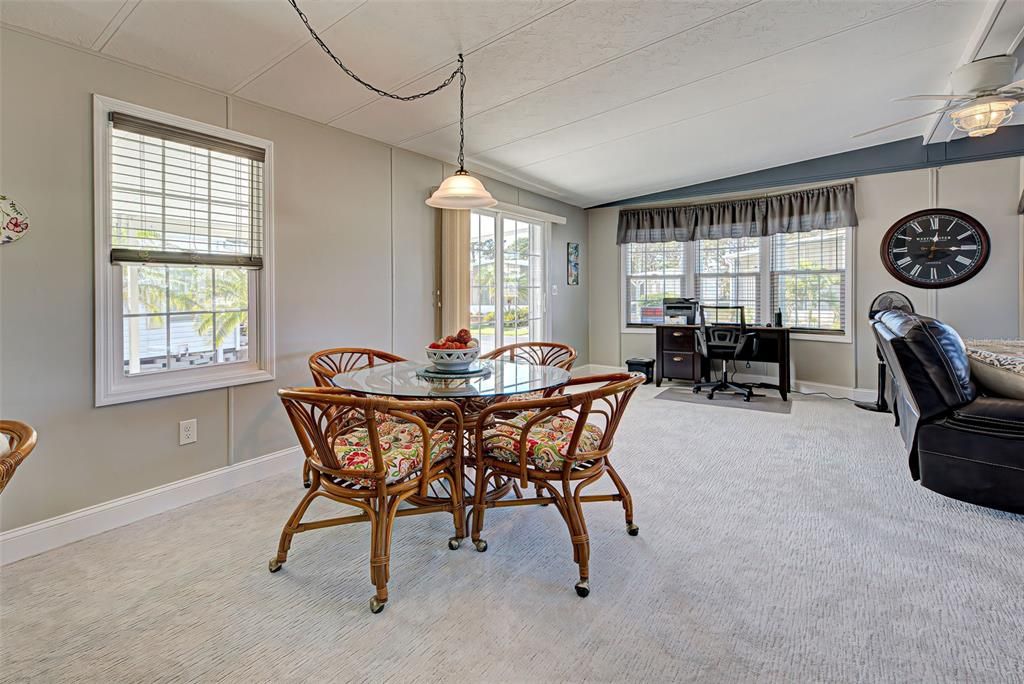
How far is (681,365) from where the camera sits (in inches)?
232

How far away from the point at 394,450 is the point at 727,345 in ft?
14.2

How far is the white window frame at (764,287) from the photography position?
16.8 ft

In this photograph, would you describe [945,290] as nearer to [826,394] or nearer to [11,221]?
[826,394]

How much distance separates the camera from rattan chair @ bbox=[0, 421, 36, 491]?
103cm

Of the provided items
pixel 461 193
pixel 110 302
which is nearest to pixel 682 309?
pixel 461 193

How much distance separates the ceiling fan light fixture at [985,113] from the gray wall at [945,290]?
2.11 meters

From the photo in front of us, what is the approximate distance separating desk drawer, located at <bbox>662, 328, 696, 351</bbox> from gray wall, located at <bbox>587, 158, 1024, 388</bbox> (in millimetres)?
878

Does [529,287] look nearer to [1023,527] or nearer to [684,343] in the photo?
[684,343]

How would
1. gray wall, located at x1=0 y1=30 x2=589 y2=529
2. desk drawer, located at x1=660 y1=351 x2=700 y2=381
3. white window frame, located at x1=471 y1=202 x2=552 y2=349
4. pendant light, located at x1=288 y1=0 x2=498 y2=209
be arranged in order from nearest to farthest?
gray wall, located at x1=0 y1=30 x2=589 y2=529
pendant light, located at x1=288 y1=0 x2=498 y2=209
white window frame, located at x1=471 y1=202 x2=552 y2=349
desk drawer, located at x1=660 y1=351 x2=700 y2=381

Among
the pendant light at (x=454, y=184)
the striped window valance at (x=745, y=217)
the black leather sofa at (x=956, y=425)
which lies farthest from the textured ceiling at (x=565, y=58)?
the black leather sofa at (x=956, y=425)

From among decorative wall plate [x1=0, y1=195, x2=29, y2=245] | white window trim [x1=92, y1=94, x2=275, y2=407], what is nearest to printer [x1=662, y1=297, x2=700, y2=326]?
white window trim [x1=92, y1=94, x2=275, y2=407]

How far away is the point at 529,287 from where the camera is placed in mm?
5531

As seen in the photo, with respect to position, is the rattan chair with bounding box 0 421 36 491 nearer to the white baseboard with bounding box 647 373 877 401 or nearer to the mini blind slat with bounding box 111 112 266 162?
the mini blind slat with bounding box 111 112 266 162

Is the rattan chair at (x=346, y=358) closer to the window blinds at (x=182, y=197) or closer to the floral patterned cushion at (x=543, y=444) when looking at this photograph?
the window blinds at (x=182, y=197)
